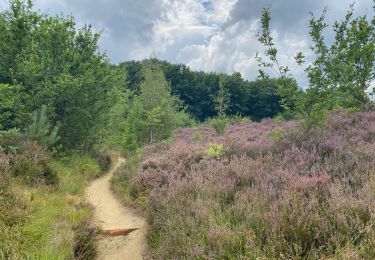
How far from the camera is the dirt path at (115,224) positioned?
6285 millimetres

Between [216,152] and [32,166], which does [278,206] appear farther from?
[32,166]

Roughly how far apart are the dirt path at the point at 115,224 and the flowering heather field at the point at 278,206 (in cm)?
49

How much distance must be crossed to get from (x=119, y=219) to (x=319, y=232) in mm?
5789

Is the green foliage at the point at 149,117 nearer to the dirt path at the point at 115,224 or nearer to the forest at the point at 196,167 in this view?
the forest at the point at 196,167

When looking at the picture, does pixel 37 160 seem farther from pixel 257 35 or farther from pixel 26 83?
pixel 257 35

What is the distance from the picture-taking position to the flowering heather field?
3.85m

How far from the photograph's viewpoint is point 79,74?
15469 mm

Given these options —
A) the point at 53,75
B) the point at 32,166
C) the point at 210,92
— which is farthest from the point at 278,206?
the point at 210,92

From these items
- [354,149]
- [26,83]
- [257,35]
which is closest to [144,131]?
[26,83]

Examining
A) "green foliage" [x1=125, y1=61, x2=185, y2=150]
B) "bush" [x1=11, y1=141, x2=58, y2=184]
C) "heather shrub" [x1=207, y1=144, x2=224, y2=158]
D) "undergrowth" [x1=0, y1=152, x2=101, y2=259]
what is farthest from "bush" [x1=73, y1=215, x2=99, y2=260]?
"green foliage" [x1=125, y1=61, x2=185, y2=150]

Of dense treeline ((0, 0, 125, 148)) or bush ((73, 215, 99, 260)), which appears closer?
bush ((73, 215, 99, 260))

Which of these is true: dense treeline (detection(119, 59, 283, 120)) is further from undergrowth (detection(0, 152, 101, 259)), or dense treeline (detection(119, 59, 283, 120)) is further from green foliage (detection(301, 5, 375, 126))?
undergrowth (detection(0, 152, 101, 259))

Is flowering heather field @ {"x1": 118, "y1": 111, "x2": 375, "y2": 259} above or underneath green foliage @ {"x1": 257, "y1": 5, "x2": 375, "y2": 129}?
underneath

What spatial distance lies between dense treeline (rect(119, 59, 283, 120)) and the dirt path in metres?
54.5
